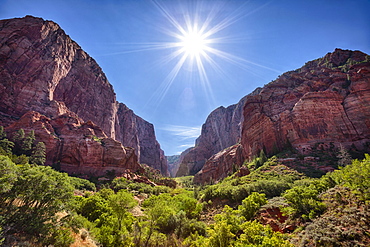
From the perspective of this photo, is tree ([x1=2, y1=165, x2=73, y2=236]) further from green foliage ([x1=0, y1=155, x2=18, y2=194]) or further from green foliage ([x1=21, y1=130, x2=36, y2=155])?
green foliage ([x1=21, y1=130, x2=36, y2=155])

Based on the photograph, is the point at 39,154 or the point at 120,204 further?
the point at 39,154

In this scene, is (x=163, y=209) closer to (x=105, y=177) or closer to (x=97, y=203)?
(x=97, y=203)

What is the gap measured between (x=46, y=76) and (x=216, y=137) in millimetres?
139579

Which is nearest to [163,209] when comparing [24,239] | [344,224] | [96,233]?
[96,233]

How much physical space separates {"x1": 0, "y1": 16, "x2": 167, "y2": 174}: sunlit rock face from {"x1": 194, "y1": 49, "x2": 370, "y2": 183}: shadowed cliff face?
5387cm

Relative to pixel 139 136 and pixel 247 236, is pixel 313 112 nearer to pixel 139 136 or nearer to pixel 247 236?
pixel 247 236

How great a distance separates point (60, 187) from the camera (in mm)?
11969

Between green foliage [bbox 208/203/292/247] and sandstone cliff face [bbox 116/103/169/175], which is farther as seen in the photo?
sandstone cliff face [bbox 116/103/169/175]

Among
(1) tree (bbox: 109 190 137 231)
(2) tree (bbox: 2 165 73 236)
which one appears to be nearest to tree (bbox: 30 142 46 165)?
(1) tree (bbox: 109 190 137 231)

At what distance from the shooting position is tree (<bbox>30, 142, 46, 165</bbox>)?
4342 centimetres

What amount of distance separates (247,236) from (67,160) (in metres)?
60.7

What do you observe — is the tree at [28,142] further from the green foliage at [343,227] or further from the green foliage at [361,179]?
the green foliage at [361,179]

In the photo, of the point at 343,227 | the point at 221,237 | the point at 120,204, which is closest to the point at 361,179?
the point at 343,227

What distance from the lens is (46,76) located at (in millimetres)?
64812
